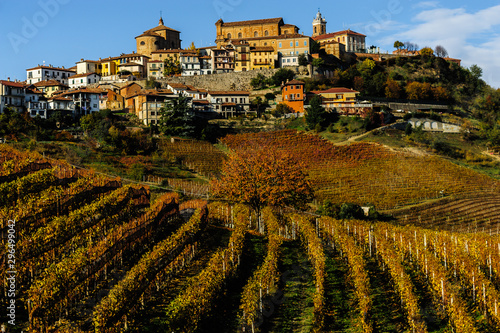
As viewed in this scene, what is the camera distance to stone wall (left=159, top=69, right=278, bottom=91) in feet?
283

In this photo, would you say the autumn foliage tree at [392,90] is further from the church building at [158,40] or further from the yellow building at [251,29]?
the church building at [158,40]

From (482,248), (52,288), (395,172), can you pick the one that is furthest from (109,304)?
(395,172)

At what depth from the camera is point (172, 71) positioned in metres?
90.1

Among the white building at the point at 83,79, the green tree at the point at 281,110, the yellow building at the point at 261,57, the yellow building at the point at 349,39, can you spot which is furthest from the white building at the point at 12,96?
the yellow building at the point at 349,39

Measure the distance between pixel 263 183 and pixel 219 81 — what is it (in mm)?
57370

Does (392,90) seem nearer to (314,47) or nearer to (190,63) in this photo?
(314,47)

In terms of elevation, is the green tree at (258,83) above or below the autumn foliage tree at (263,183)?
above

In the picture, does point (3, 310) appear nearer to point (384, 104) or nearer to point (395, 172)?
point (395, 172)

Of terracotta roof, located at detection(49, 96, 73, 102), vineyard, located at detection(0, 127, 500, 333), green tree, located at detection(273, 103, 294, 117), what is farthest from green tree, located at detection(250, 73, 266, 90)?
vineyard, located at detection(0, 127, 500, 333)

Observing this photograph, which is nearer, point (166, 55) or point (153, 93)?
point (153, 93)

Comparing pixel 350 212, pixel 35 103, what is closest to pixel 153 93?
pixel 35 103

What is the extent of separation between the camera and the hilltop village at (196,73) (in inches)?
2817

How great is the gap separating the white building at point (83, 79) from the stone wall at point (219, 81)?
12683mm

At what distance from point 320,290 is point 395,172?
124 feet
